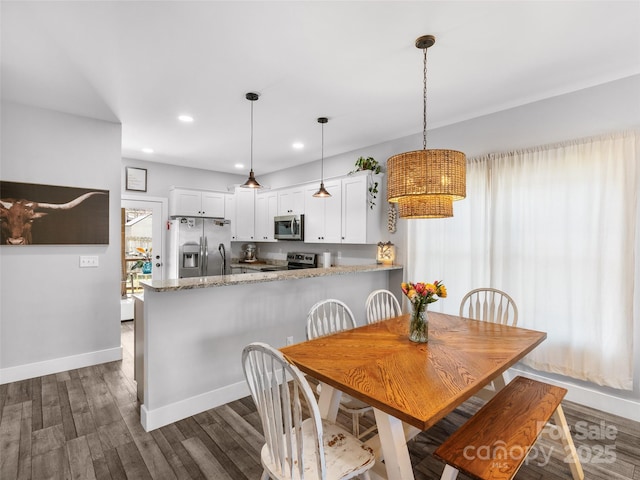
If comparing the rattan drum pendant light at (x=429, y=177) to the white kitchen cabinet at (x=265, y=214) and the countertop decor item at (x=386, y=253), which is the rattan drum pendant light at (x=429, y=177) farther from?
the white kitchen cabinet at (x=265, y=214)

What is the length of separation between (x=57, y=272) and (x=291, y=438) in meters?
3.37

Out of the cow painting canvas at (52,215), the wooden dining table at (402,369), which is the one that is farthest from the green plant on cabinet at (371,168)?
the cow painting canvas at (52,215)

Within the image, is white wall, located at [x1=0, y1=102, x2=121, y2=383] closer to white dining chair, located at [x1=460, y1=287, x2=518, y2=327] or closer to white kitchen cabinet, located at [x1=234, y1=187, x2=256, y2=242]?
white kitchen cabinet, located at [x1=234, y1=187, x2=256, y2=242]

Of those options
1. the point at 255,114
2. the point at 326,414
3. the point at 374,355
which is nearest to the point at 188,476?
the point at 326,414

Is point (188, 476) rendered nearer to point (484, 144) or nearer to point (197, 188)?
point (484, 144)

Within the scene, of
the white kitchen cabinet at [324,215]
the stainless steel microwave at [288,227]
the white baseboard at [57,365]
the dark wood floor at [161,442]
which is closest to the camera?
the dark wood floor at [161,442]

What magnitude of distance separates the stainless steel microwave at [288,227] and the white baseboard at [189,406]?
8.59 feet

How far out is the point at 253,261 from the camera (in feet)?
20.8

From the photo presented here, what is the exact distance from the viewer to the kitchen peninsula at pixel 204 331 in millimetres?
2357

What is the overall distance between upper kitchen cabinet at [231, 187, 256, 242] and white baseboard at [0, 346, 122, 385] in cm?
288

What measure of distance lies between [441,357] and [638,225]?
6.58ft

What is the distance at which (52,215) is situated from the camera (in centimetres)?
329

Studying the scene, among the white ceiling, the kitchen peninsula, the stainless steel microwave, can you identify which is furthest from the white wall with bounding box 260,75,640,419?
the kitchen peninsula

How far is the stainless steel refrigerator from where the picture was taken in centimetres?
502
